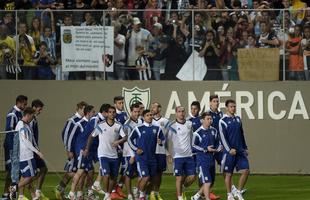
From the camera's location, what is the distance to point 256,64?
112ft

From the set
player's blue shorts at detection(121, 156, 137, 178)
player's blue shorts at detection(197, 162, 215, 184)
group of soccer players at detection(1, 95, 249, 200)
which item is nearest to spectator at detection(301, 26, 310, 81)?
group of soccer players at detection(1, 95, 249, 200)

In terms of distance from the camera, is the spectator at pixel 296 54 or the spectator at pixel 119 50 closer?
the spectator at pixel 296 54

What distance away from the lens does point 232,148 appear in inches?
1083

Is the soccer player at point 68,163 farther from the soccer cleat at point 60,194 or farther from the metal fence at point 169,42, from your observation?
the metal fence at point 169,42

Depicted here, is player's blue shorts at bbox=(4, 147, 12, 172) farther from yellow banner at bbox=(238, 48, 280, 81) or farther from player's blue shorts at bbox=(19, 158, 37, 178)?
yellow banner at bbox=(238, 48, 280, 81)

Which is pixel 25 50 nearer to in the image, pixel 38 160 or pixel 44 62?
pixel 44 62

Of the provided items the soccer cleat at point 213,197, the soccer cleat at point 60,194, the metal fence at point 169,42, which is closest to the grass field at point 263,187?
the soccer cleat at point 213,197

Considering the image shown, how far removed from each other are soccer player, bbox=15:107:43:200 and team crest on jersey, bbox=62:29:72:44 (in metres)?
8.70

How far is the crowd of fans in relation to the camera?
33750 mm

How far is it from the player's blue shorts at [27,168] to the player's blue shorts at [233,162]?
167 inches

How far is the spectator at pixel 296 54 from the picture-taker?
110 ft

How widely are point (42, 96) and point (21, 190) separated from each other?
960 cm

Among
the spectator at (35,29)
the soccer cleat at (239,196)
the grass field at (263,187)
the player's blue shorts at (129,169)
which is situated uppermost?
Result: the spectator at (35,29)

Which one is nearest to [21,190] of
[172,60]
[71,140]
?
[71,140]
